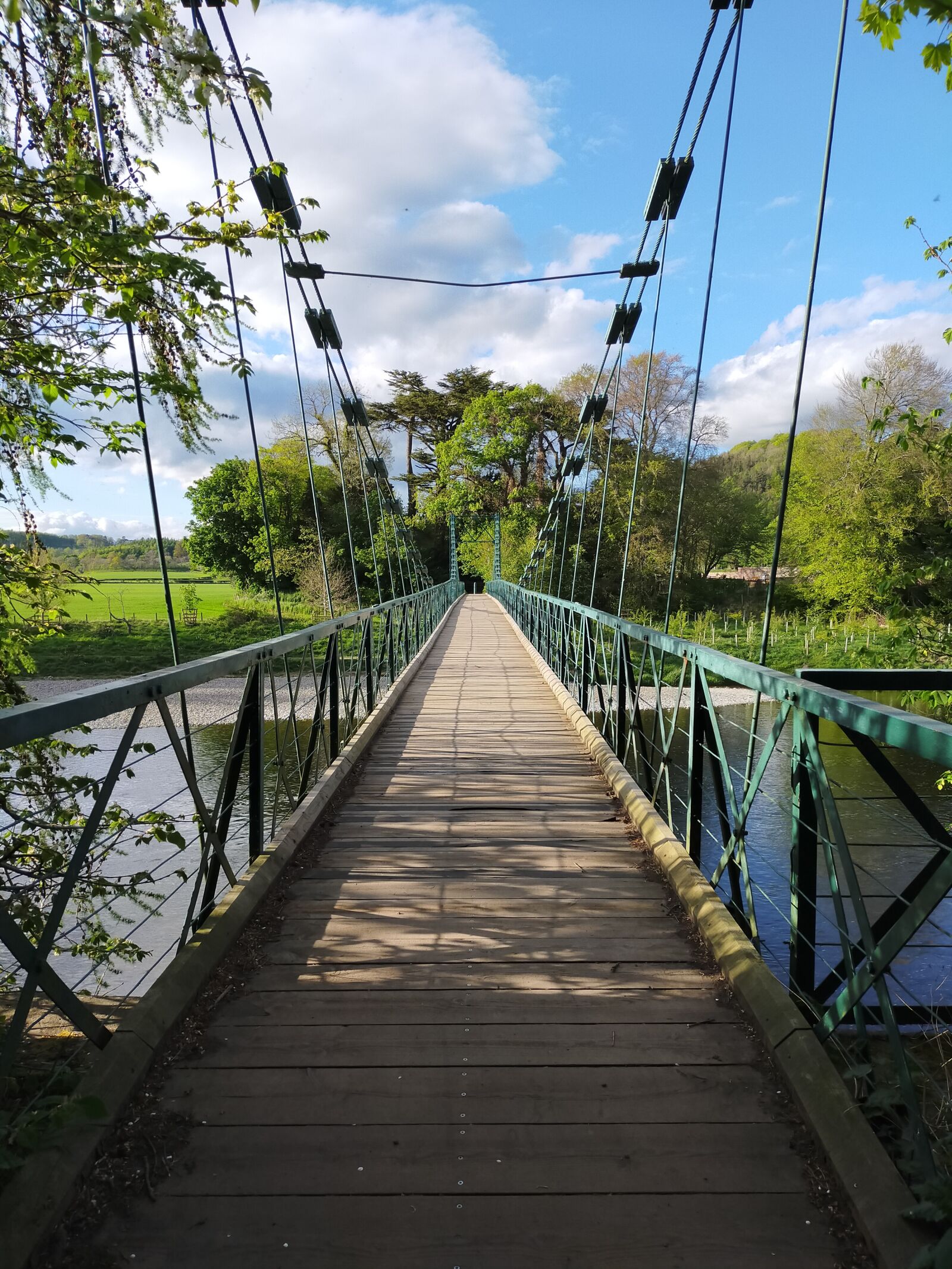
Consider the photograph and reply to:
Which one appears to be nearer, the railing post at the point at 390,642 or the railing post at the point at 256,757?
the railing post at the point at 256,757

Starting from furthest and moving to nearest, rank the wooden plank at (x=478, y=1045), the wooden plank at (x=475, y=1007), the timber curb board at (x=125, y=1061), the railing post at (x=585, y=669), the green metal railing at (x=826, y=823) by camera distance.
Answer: the railing post at (x=585, y=669) → the wooden plank at (x=475, y=1007) → the wooden plank at (x=478, y=1045) → the green metal railing at (x=826, y=823) → the timber curb board at (x=125, y=1061)

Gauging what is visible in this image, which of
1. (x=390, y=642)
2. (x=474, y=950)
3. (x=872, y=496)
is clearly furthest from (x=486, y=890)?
(x=872, y=496)

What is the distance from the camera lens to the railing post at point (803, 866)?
4.72 feet

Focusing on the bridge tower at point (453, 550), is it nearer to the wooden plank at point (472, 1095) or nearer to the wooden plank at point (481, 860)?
the wooden plank at point (481, 860)

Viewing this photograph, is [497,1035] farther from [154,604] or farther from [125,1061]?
[154,604]

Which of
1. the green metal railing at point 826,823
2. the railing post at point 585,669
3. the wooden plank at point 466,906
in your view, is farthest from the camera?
the railing post at point 585,669

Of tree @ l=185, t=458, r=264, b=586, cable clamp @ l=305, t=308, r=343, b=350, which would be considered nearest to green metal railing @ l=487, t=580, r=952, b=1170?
cable clamp @ l=305, t=308, r=343, b=350

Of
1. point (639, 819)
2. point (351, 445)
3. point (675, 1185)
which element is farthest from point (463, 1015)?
point (351, 445)

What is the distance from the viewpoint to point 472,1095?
1289mm

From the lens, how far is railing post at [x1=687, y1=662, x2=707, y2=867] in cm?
211

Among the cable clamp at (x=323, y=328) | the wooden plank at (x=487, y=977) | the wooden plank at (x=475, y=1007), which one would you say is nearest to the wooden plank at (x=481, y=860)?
the wooden plank at (x=487, y=977)

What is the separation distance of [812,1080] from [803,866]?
39 centimetres

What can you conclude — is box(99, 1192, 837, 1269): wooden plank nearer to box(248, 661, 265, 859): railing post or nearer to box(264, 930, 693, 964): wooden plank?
box(264, 930, 693, 964): wooden plank

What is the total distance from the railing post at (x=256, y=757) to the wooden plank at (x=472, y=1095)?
89cm
